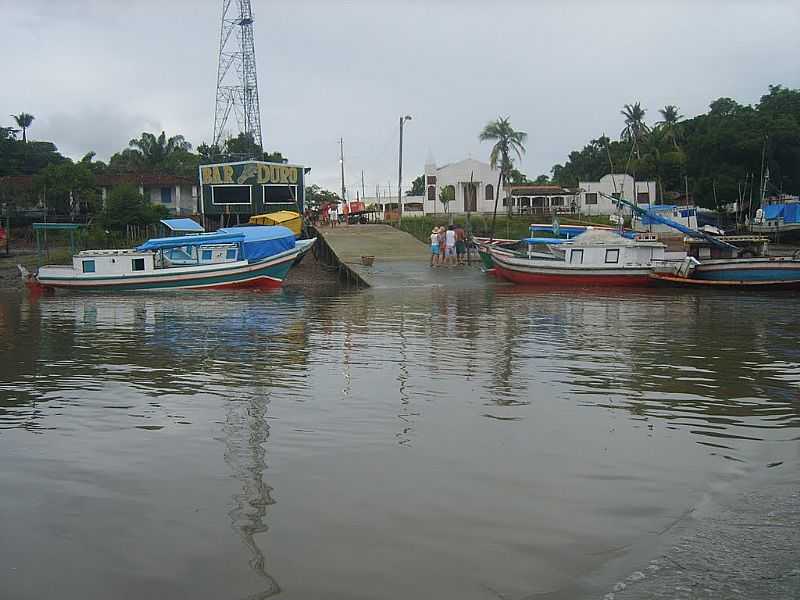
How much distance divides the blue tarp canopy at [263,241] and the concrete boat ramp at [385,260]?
254 centimetres

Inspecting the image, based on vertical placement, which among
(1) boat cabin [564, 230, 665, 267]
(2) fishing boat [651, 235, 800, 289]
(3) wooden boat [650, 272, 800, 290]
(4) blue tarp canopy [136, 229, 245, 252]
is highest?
(4) blue tarp canopy [136, 229, 245, 252]

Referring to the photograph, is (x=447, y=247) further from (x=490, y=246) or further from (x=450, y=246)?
(x=490, y=246)

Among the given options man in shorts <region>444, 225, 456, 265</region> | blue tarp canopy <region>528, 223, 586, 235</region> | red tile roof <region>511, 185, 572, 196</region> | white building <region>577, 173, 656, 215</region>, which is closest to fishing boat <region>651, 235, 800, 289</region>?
blue tarp canopy <region>528, 223, 586, 235</region>

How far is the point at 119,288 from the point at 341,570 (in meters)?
25.7

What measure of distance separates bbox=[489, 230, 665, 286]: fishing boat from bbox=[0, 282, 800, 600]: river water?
1275 centimetres

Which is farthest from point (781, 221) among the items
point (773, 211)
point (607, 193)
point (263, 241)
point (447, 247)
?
point (263, 241)

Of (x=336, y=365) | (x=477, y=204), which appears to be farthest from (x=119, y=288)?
(x=477, y=204)

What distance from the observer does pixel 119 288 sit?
92.5ft

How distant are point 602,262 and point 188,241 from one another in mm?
14655

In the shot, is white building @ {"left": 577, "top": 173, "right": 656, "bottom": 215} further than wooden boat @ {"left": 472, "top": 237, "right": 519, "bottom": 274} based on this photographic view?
Yes

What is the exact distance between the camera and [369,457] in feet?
21.3

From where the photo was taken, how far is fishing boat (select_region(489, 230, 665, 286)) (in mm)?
26469

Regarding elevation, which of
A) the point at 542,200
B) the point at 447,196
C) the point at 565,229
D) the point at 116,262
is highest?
the point at 447,196

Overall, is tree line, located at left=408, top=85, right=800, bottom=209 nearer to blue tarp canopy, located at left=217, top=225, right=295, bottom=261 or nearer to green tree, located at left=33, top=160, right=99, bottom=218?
blue tarp canopy, located at left=217, top=225, right=295, bottom=261
